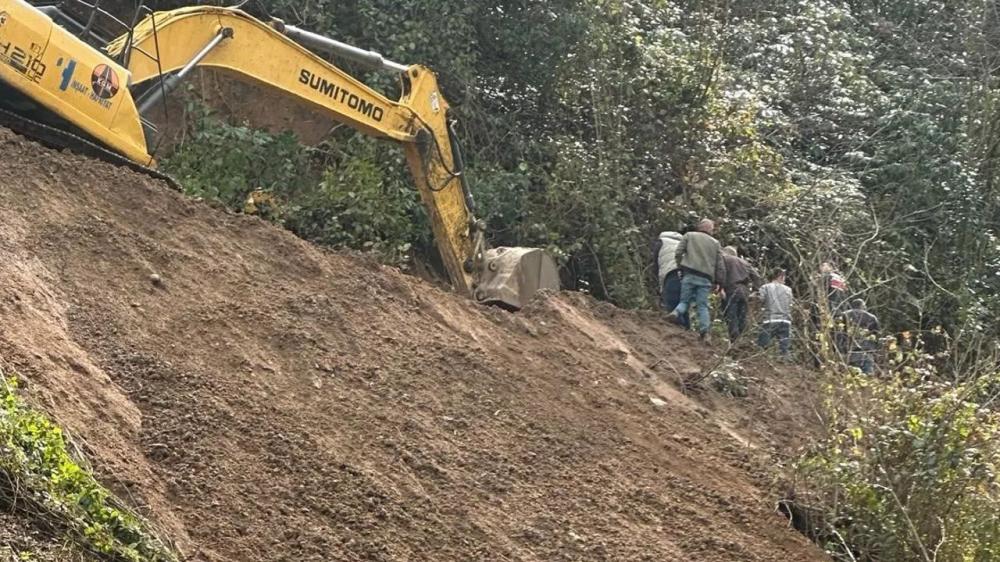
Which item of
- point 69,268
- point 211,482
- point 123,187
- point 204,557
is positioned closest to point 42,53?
point 123,187

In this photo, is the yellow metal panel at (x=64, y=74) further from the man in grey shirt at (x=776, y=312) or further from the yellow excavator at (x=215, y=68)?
the man in grey shirt at (x=776, y=312)

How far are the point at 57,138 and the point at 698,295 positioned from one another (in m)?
6.84

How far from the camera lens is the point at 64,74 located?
10305mm

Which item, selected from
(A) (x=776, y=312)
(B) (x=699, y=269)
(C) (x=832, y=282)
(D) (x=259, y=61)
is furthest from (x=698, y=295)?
(D) (x=259, y=61)

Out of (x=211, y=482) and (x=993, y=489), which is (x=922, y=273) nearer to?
(x=993, y=489)

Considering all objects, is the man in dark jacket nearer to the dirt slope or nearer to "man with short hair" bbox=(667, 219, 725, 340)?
"man with short hair" bbox=(667, 219, 725, 340)

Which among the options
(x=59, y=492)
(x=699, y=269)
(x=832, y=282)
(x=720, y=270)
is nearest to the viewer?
(x=59, y=492)

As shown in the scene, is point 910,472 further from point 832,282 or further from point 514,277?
point 514,277

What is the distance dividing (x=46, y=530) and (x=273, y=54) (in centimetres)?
692

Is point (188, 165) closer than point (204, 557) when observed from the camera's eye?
No

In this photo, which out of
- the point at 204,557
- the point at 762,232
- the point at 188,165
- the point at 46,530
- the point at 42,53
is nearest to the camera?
the point at 46,530

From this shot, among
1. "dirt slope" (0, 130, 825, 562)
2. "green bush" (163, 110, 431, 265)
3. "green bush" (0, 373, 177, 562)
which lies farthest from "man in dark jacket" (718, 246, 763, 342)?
"green bush" (0, 373, 177, 562)

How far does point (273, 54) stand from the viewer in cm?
1195

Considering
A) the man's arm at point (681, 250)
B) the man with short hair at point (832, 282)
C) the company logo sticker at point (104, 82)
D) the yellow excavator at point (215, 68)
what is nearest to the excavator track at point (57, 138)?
the yellow excavator at point (215, 68)
